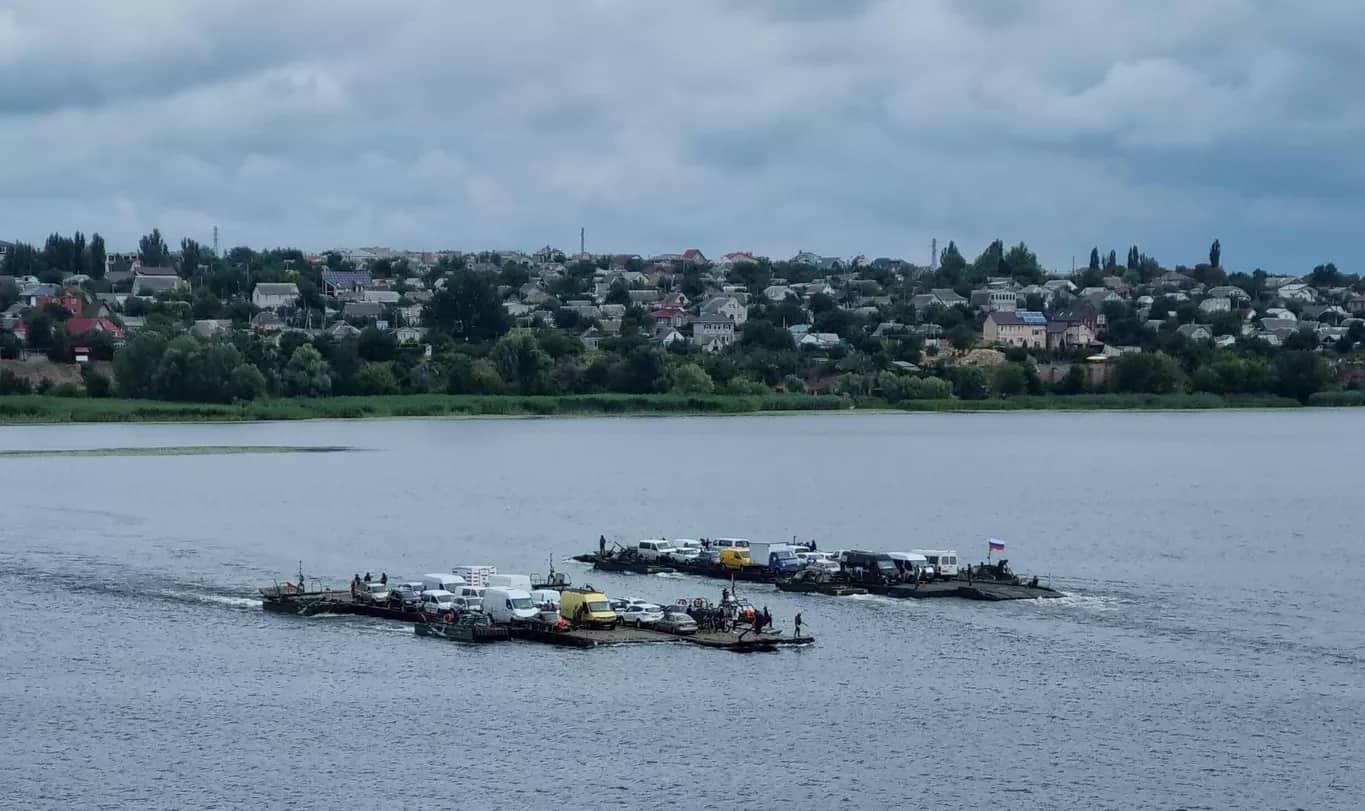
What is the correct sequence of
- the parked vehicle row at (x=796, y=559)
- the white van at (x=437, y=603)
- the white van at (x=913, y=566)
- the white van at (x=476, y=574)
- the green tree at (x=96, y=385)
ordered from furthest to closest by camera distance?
1. the green tree at (x=96, y=385)
2. the parked vehicle row at (x=796, y=559)
3. the white van at (x=913, y=566)
4. the white van at (x=476, y=574)
5. the white van at (x=437, y=603)

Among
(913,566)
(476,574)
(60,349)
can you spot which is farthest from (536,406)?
(476,574)

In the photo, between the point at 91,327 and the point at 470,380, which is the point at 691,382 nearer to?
the point at 470,380

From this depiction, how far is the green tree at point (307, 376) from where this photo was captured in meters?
159

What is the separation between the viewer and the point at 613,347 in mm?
189625

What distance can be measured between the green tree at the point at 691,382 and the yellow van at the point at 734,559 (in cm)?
9738

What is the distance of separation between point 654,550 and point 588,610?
15006 millimetres

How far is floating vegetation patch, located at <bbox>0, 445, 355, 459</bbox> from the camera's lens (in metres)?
131

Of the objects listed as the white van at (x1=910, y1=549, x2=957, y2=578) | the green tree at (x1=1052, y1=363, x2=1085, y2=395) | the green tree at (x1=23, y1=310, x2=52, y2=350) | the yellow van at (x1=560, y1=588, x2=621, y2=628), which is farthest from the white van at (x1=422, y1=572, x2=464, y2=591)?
the green tree at (x1=1052, y1=363, x2=1085, y2=395)

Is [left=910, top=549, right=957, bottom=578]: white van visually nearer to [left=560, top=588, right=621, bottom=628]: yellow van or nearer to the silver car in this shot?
the silver car

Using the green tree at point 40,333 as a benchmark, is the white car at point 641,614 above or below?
below

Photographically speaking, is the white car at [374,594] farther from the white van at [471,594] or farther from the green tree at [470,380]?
the green tree at [470,380]

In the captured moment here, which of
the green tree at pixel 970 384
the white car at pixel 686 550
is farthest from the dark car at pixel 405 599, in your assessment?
the green tree at pixel 970 384

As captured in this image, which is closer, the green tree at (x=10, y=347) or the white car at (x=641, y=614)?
the white car at (x=641, y=614)

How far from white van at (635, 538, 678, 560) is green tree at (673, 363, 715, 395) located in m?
95.4
